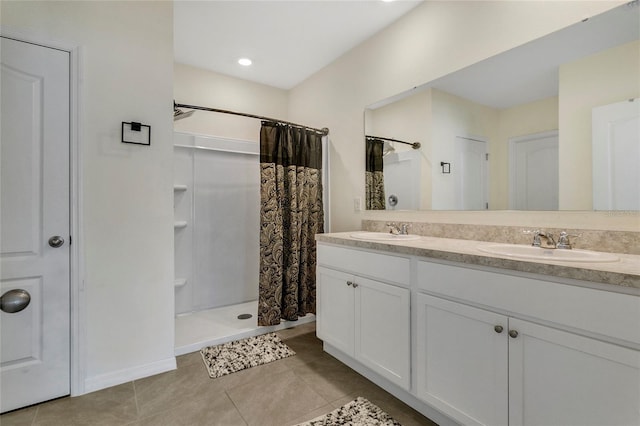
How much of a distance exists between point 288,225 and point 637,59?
7.62 feet

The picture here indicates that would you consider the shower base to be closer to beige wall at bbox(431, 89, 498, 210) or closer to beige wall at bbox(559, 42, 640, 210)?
beige wall at bbox(431, 89, 498, 210)

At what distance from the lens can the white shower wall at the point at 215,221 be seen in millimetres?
2961

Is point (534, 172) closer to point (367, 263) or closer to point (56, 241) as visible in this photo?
point (367, 263)

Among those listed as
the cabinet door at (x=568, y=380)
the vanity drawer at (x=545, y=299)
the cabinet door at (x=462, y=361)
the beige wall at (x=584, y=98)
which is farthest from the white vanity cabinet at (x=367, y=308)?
the beige wall at (x=584, y=98)

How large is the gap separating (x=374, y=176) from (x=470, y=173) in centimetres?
80

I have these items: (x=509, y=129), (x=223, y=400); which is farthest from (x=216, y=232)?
(x=509, y=129)

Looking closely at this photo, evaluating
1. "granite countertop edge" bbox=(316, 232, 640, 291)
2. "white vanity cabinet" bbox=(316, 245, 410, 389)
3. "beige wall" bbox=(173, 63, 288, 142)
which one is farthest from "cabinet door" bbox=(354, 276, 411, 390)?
"beige wall" bbox=(173, 63, 288, 142)

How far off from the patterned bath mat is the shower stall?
0.83 ft

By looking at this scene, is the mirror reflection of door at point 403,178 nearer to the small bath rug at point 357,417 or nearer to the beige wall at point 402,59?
the beige wall at point 402,59

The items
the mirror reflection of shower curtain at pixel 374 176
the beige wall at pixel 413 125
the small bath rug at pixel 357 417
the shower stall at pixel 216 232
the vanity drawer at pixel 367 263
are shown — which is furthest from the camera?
the shower stall at pixel 216 232

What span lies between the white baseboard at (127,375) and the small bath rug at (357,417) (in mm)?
1042

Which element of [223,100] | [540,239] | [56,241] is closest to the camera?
[540,239]

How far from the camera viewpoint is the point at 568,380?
101 cm

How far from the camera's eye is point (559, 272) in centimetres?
101
